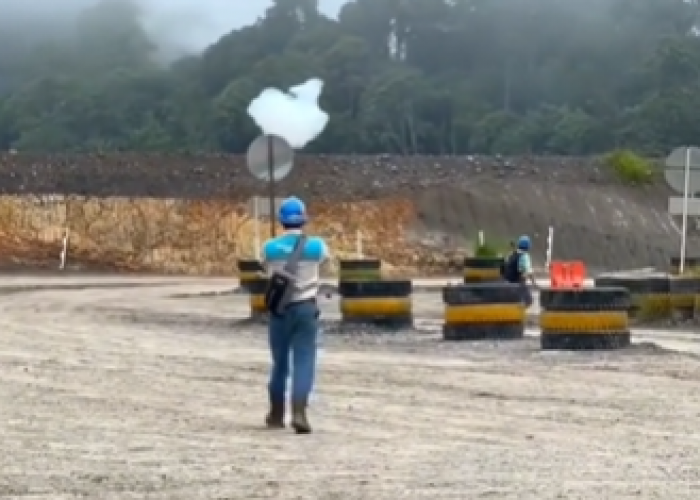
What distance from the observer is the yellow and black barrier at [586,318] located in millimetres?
20516

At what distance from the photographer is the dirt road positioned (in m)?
10.6

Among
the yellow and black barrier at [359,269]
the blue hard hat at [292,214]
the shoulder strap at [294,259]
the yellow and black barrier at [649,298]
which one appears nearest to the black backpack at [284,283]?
the shoulder strap at [294,259]

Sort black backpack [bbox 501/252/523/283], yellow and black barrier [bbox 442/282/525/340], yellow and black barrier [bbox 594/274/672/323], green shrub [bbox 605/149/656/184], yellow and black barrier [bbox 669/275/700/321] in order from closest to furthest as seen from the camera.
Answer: yellow and black barrier [bbox 442/282/525/340] → yellow and black barrier [bbox 669/275/700/321] → yellow and black barrier [bbox 594/274/672/323] → black backpack [bbox 501/252/523/283] → green shrub [bbox 605/149/656/184]

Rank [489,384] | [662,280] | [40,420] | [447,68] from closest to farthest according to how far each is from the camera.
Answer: [40,420]
[489,384]
[662,280]
[447,68]

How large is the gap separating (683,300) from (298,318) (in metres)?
14.0

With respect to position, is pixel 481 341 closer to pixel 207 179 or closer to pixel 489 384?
pixel 489 384

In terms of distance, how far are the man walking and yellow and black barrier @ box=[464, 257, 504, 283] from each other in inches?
1019

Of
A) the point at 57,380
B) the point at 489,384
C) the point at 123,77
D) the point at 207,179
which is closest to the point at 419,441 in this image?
the point at 489,384

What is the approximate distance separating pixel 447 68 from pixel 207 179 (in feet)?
184

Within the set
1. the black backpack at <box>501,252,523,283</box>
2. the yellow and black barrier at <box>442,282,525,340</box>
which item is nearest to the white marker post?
the black backpack at <box>501,252,523,283</box>

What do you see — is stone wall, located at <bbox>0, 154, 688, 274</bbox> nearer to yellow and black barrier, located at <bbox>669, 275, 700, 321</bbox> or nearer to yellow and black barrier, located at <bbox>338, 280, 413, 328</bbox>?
yellow and black barrier, located at <bbox>669, 275, 700, 321</bbox>

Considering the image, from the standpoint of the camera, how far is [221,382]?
57.2 feet

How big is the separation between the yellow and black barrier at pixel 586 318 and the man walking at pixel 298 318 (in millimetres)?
7584

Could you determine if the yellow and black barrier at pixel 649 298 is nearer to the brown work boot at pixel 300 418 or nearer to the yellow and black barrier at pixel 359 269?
the yellow and black barrier at pixel 359 269
